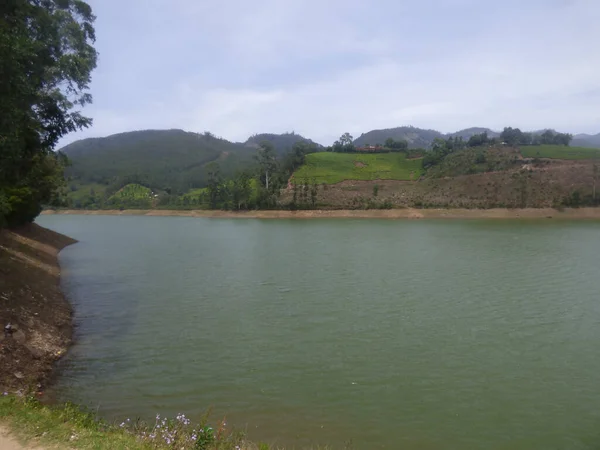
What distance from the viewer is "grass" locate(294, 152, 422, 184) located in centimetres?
9531

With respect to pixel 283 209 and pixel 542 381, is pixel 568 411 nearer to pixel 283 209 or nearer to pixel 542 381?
pixel 542 381

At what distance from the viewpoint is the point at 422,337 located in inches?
515

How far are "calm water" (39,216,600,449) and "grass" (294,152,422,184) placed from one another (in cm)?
7140

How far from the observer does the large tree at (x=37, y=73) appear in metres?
9.62

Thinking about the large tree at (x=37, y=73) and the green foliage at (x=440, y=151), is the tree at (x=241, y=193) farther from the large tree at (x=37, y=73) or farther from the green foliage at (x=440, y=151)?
the large tree at (x=37, y=73)

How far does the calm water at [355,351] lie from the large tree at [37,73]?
5.79m

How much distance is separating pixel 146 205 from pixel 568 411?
114315 mm

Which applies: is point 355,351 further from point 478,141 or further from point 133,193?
point 133,193

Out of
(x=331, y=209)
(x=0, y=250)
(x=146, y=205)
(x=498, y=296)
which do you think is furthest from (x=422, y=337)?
(x=146, y=205)

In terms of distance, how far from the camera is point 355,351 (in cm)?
1194

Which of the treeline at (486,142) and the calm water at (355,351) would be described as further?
the treeline at (486,142)

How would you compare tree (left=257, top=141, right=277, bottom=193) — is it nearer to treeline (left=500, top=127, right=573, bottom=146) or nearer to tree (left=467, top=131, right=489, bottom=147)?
tree (left=467, top=131, right=489, bottom=147)

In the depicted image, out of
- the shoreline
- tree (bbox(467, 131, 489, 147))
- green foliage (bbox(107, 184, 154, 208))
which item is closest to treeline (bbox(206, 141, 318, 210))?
the shoreline

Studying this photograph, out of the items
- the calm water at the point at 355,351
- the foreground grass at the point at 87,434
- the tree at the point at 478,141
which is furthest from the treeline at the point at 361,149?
the foreground grass at the point at 87,434
